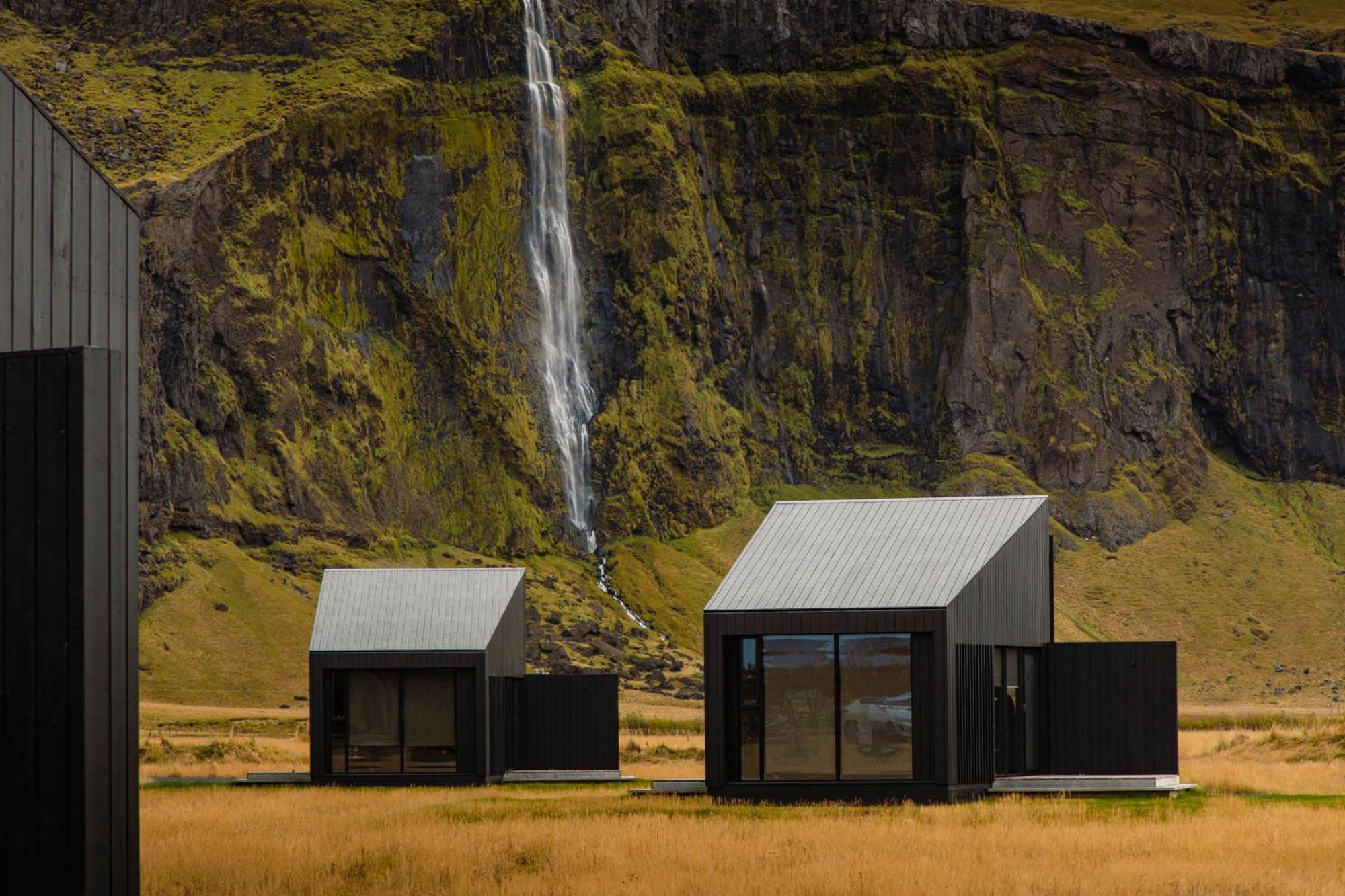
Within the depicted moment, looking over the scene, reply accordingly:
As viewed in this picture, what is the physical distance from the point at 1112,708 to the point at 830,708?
7.04m

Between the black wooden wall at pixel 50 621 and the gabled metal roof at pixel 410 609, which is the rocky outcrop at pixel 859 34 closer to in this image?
the gabled metal roof at pixel 410 609

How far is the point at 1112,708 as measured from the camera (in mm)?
35875

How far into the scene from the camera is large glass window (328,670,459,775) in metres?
41.0

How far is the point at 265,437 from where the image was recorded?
360ft

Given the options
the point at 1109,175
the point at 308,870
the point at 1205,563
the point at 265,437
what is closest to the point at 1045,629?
the point at 308,870

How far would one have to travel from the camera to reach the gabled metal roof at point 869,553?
105 ft

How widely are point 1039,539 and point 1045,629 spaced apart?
5.85 feet

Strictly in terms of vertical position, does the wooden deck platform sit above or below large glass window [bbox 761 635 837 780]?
below

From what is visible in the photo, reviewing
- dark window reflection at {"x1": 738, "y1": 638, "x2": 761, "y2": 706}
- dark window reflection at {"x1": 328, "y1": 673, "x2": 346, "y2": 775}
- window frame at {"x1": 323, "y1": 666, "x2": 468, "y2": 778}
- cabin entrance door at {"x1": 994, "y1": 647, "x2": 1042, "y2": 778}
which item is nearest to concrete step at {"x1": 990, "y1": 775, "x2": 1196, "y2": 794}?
cabin entrance door at {"x1": 994, "y1": 647, "x2": 1042, "y2": 778}

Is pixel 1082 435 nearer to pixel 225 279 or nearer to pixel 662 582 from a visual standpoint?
pixel 662 582

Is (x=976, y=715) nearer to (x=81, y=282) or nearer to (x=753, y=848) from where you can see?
(x=753, y=848)

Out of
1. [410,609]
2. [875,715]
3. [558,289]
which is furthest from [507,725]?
[558,289]

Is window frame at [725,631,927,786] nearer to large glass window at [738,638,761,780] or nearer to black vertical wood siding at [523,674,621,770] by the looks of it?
large glass window at [738,638,761,780]

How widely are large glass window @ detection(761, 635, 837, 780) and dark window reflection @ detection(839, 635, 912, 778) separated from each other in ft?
0.68
